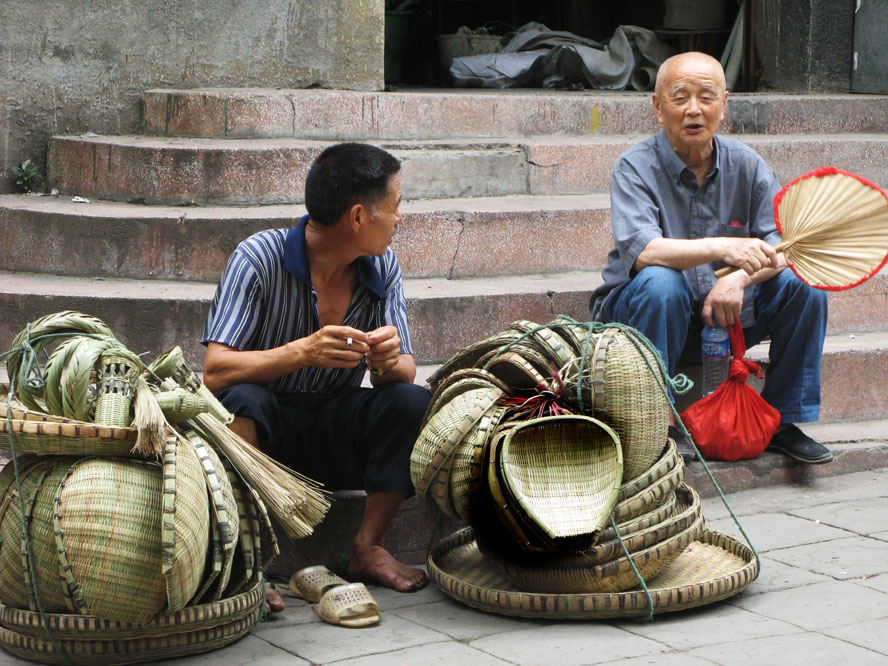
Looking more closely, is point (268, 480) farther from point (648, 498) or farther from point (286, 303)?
point (648, 498)

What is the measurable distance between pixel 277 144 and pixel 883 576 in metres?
3.09

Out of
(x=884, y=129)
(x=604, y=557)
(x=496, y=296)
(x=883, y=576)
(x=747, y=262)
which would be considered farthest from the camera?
(x=884, y=129)

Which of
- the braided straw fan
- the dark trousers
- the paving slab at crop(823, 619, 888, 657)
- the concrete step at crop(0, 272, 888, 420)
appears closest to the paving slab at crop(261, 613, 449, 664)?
the dark trousers

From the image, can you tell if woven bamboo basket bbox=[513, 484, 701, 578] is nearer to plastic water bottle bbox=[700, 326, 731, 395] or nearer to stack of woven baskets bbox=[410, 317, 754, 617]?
stack of woven baskets bbox=[410, 317, 754, 617]

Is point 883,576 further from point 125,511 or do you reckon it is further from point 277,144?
point 277,144

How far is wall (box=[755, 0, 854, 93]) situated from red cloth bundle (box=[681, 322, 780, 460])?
3.77 metres

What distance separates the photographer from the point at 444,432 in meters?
3.31

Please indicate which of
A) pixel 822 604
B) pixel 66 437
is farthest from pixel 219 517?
pixel 822 604

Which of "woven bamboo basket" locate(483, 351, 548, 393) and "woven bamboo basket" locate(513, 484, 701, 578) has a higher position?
"woven bamboo basket" locate(483, 351, 548, 393)

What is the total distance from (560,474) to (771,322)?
54.0 inches

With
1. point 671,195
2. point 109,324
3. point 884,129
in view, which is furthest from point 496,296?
point 884,129

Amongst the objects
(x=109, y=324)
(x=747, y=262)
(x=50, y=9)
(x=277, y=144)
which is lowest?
(x=109, y=324)

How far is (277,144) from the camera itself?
5.37m

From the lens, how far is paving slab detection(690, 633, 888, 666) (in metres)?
2.91
